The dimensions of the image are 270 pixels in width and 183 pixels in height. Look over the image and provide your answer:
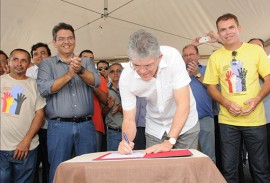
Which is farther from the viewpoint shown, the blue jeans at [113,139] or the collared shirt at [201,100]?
the blue jeans at [113,139]

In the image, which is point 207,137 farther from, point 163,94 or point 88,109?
point 163,94

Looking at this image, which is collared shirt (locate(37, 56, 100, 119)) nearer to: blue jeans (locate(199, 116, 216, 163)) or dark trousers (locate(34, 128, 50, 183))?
dark trousers (locate(34, 128, 50, 183))

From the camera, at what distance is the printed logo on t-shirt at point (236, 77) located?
7.71ft

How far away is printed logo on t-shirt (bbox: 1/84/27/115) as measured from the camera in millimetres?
2594

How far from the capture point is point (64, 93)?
2455 millimetres

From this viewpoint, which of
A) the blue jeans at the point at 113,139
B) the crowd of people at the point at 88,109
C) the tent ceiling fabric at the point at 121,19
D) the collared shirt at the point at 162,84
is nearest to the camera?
the collared shirt at the point at 162,84

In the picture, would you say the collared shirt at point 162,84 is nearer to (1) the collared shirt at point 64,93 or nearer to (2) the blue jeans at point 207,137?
(1) the collared shirt at point 64,93

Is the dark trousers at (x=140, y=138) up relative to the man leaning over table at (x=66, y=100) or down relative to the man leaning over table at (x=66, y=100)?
down

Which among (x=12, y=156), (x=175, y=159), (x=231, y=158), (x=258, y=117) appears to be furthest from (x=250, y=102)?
(x=12, y=156)

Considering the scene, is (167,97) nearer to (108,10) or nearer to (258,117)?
(258,117)

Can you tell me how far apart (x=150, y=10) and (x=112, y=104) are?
2538mm

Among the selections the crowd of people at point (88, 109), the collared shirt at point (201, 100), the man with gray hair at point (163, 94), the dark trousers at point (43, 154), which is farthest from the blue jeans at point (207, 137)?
the dark trousers at point (43, 154)

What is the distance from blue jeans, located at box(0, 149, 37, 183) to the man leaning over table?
305 mm

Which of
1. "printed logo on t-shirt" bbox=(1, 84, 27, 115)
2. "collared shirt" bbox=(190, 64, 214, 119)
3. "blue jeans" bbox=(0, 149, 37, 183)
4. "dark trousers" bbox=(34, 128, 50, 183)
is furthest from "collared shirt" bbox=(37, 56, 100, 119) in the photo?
"collared shirt" bbox=(190, 64, 214, 119)
